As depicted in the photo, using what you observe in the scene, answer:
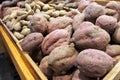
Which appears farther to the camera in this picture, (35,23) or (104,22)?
(35,23)

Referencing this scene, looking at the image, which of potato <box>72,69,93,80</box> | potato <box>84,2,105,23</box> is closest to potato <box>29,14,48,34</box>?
potato <box>84,2,105,23</box>

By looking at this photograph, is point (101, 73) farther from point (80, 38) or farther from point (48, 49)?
point (48, 49)

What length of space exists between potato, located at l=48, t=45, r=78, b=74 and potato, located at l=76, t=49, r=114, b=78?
0.21ft

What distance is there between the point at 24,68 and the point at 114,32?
1.47 ft

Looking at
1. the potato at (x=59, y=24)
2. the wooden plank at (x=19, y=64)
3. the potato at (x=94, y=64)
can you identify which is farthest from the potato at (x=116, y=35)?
the wooden plank at (x=19, y=64)

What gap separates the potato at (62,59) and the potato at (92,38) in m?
0.04

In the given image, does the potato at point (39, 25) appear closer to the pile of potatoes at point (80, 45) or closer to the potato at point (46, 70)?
the pile of potatoes at point (80, 45)

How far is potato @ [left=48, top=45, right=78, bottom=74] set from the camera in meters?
0.59

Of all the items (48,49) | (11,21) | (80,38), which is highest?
(80,38)

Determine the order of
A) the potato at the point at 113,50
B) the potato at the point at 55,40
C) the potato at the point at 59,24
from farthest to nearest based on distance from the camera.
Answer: the potato at the point at 59,24
the potato at the point at 55,40
the potato at the point at 113,50

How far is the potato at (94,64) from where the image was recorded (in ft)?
1.66

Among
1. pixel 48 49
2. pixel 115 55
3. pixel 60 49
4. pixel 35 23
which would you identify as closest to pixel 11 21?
pixel 35 23

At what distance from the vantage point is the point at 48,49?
2.42 feet

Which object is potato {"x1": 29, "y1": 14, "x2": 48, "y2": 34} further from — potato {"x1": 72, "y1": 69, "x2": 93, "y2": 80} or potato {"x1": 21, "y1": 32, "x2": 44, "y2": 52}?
potato {"x1": 72, "y1": 69, "x2": 93, "y2": 80}
